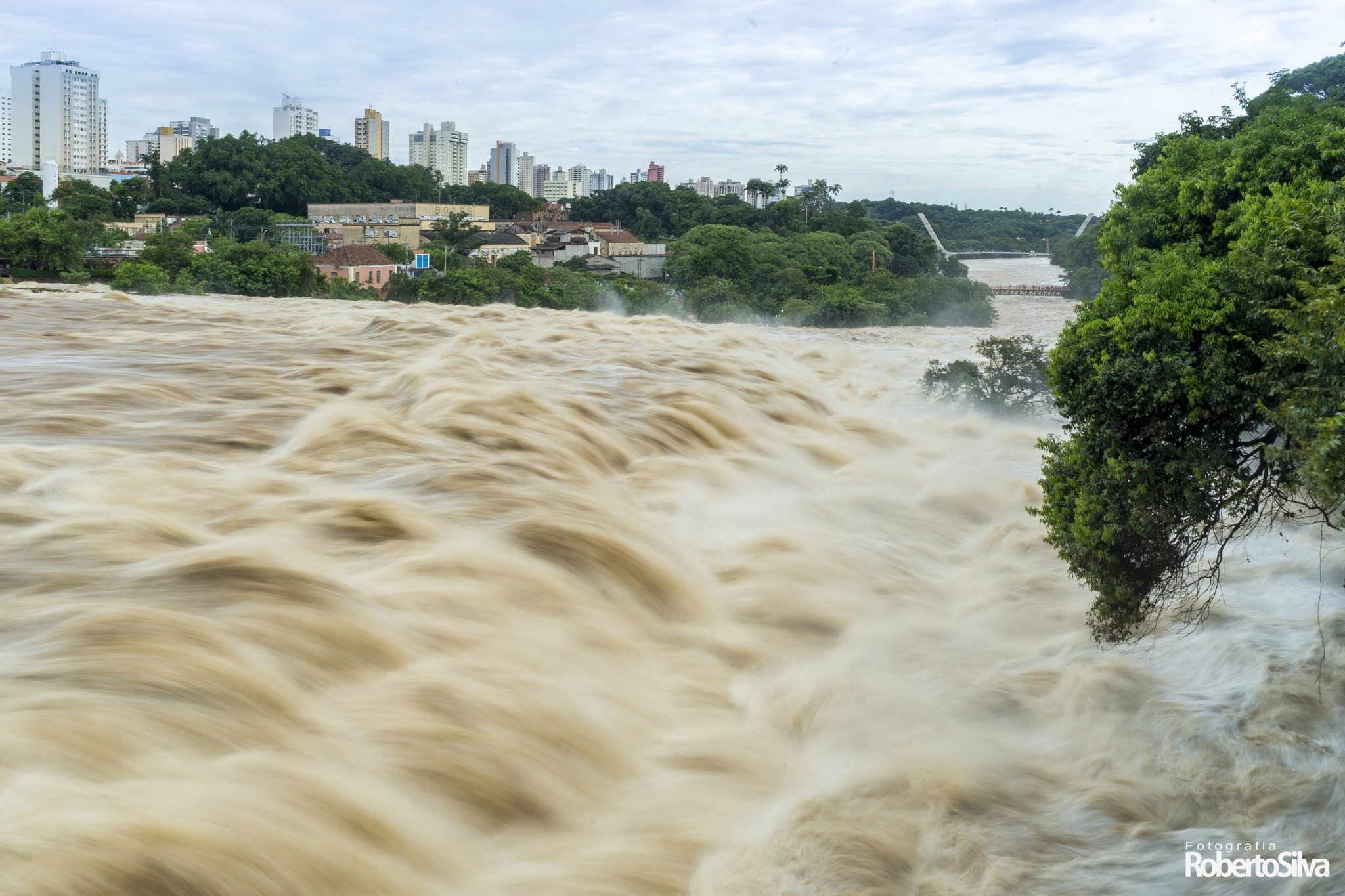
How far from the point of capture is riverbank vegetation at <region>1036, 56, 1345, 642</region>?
11.1 ft

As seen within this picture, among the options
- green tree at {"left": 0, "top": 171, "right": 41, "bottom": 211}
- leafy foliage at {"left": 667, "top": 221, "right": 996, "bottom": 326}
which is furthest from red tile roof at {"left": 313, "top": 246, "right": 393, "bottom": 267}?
green tree at {"left": 0, "top": 171, "right": 41, "bottom": 211}

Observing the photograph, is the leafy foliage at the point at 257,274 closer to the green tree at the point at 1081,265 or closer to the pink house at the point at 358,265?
the pink house at the point at 358,265

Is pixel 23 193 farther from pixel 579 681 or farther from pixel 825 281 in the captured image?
pixel 579 681

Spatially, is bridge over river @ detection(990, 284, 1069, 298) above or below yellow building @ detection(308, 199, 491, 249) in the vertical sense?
below

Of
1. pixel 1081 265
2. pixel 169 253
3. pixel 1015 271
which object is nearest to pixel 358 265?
pixel 169 253

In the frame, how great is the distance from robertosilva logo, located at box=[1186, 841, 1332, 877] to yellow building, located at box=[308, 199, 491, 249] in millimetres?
84468

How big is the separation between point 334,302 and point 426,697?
77.1ft

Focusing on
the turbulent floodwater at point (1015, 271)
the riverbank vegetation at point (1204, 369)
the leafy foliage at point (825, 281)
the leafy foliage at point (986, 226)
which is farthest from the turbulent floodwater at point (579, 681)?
the leafy foliage at point (986, 226)

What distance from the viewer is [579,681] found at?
13.5ft

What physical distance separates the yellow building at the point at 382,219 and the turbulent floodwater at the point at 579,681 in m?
80.4

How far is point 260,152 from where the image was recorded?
10125 cm

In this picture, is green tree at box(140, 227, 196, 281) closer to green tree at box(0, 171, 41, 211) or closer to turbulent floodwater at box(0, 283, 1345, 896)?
turbulent floodwater at box(0, 283, 1345, 896)

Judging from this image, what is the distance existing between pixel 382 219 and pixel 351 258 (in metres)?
50.6

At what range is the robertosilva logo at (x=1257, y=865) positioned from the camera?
3330 millimetres
